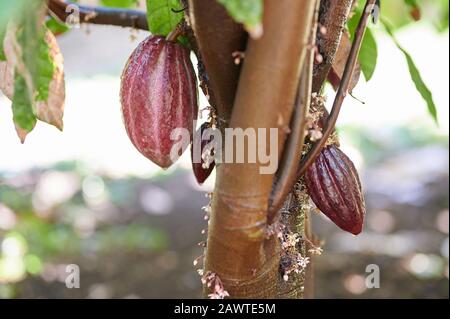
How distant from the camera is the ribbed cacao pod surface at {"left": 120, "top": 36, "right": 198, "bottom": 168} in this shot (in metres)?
0.90

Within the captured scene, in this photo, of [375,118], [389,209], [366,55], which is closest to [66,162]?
[389,209]

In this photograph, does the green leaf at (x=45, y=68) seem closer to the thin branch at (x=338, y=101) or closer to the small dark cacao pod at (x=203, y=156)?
the small dark cacao pod at (x=203, y=156)

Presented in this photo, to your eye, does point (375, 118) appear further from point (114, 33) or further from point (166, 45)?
point (166, 45)

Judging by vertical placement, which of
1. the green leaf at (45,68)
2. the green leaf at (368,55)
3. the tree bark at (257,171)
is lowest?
the tree bark at (257,171)

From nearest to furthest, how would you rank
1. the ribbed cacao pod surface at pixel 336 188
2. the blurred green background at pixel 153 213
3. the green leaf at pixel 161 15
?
the ribbed cacao pod surface at pixel 336 188
the green leaf at pixel 161 15
the blurred green background at pixel 153 213

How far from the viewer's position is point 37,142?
4.16m

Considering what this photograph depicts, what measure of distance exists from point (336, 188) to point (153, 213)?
100 inches

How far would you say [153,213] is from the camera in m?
3.42

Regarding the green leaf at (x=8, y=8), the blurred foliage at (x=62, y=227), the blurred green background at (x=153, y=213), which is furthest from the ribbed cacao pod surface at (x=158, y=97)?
the blurred foliage at (x=62, y=227)

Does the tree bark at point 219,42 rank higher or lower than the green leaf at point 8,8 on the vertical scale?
higher

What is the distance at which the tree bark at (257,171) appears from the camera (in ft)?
2.23

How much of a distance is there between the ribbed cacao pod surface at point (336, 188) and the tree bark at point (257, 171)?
129mm

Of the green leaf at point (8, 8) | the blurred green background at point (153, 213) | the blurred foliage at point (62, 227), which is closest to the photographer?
the green leaf at point (8, 8)
